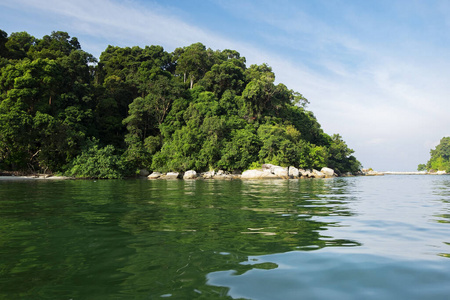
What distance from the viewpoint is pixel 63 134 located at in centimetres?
3266

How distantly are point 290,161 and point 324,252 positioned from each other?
38.1m

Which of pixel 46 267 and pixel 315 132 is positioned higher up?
pixel 315 132

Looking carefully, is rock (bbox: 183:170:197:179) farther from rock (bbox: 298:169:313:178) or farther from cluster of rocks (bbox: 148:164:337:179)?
rock (bbox: 298:169:313:178)

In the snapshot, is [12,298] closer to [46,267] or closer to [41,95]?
[46,267]

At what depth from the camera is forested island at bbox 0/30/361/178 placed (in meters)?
32.2

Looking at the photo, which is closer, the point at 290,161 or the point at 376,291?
the point at 376,291

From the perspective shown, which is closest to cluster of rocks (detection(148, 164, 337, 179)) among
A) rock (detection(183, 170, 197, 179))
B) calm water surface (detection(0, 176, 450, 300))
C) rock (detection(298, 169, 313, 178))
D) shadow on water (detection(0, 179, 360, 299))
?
rock (detection(183, 170, 197, 179))

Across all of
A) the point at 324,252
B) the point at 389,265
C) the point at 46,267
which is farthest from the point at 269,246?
the point at 46,267

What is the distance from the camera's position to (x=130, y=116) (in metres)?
42.2

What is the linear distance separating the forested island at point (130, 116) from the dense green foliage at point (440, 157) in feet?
189

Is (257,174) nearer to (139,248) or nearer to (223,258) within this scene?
(139,248)

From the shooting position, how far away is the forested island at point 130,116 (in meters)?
32.2

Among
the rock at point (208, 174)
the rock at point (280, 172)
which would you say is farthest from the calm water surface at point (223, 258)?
the rock at point (208, 174)

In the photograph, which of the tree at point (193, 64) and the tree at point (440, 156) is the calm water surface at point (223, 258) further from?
the tree at point (440, 156)
